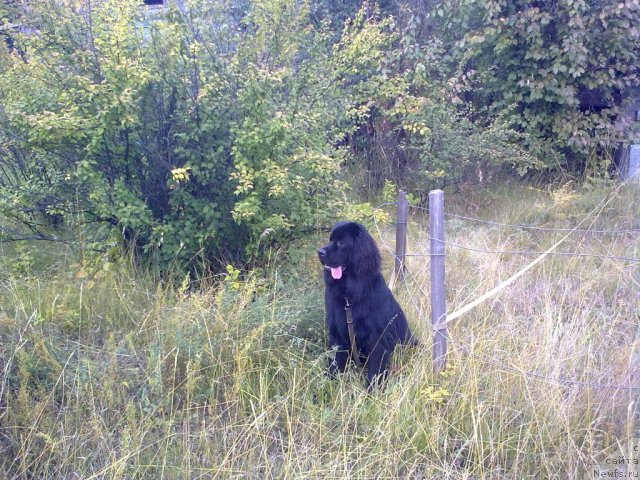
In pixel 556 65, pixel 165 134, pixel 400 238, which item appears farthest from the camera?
pixel 556 65

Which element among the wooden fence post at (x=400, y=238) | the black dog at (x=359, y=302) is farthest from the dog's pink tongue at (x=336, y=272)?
the wooden fence post at (x=400, y=238)

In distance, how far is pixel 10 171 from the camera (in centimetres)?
600

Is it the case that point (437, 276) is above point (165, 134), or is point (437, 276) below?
below

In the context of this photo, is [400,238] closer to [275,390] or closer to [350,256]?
[350,256]

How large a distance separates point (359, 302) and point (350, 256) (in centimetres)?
31

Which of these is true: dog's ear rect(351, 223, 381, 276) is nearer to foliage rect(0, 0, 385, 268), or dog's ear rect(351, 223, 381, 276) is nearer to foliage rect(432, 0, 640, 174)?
foliage rect(0, 0, 385, 268)

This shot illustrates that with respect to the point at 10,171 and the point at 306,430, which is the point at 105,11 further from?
the point at 306,430

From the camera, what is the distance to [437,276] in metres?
3.49

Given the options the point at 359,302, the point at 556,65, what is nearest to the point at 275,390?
the point at 359,302

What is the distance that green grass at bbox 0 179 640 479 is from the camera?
3.06m

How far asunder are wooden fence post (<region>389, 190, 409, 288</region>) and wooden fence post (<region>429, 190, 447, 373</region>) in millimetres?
1361

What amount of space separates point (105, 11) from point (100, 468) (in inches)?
149

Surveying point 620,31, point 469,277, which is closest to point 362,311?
point 469,277

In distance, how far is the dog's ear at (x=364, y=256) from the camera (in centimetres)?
384
